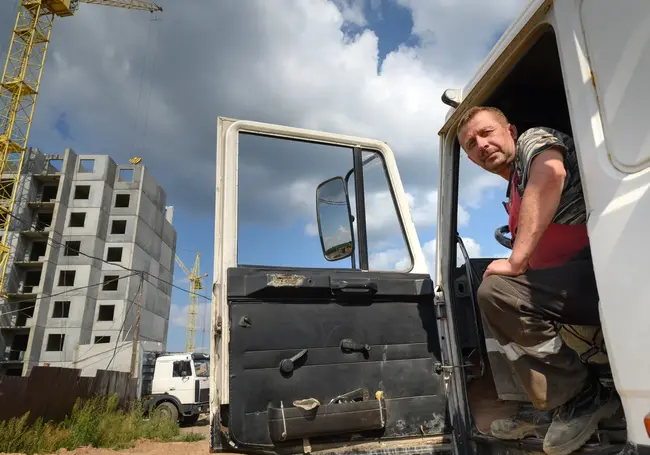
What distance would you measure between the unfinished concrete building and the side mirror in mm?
35067

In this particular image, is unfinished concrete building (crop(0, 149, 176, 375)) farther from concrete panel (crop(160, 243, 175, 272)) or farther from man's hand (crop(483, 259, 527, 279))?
man's hand (crop(483, 259, 527, 279))

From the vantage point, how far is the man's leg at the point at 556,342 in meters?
Answer: 1.54

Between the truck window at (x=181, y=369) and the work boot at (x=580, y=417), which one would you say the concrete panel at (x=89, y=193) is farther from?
the work boot at (x=580, y=417)

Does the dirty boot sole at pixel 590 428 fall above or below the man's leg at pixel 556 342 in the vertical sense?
below

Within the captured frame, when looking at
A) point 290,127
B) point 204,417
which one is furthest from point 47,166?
point 290,127

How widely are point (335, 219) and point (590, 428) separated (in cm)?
161

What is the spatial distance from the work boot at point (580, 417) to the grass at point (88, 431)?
37.7 ft

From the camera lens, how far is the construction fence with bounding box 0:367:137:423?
10491 mm

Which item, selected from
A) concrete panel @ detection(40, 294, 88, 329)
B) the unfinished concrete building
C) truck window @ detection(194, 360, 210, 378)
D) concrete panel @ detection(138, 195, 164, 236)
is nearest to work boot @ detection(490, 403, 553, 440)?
truck window @ detection(194, 360, 210, 378)

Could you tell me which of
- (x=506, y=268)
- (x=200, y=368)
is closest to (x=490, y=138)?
(x=506, y=268)

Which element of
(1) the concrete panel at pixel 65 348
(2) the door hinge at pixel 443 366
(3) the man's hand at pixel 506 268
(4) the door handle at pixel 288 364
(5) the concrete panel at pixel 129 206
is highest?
(5) the concrete panel at pixel 129 206

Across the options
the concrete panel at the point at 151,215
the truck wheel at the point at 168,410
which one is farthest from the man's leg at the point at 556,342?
the concrete panel at the point at 151,215

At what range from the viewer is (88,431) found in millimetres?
12039

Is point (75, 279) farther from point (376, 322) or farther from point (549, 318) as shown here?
point (549, 318)
